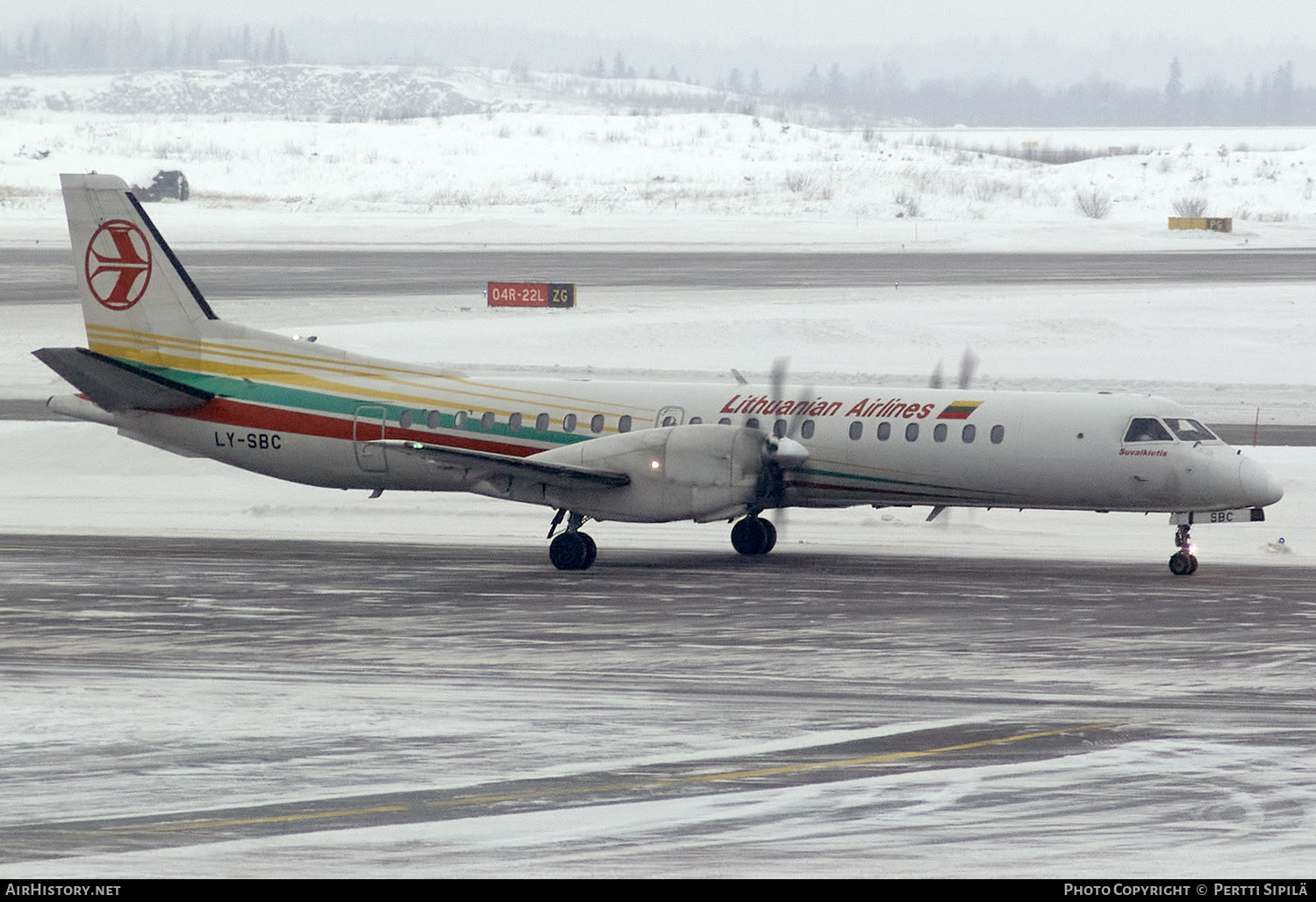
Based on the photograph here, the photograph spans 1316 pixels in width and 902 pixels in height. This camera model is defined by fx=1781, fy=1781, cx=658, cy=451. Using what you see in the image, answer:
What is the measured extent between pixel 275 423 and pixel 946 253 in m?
54.3

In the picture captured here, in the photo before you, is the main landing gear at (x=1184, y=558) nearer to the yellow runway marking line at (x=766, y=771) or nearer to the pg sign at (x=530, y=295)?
the yellow runway marking line at (x=766, y=771)

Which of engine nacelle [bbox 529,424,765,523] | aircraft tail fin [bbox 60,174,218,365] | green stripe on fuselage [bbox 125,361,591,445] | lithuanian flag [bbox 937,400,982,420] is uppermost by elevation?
aircraft tail fin [bbox 60,174,218,365]

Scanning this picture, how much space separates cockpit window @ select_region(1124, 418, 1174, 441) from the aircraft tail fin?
14.8 metres

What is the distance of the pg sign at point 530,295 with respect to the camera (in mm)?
57531

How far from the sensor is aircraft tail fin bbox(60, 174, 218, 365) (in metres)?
29.2

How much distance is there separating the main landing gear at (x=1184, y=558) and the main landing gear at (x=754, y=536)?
19.9ft

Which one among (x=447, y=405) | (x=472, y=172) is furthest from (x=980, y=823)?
(x=472, y=172)

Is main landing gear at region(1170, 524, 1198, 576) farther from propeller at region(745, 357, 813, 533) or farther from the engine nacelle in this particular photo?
the engine nacelle

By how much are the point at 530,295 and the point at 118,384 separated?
30.0 meters

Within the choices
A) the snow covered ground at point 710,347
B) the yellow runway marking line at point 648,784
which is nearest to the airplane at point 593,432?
the snow covered ground at point 710,347

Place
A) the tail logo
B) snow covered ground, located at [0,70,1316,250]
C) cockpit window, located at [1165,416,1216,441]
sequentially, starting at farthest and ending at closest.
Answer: snow covered ground, located at [0,70,1316,250]
the tail logo
cockpit window, located at [1165,416,1216,441]

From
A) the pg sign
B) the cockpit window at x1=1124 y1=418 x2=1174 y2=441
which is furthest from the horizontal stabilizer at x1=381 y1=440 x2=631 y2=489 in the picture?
the pg sign

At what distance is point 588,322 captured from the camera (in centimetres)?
5350

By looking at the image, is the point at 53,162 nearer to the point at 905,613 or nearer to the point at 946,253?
the point at 946,253
